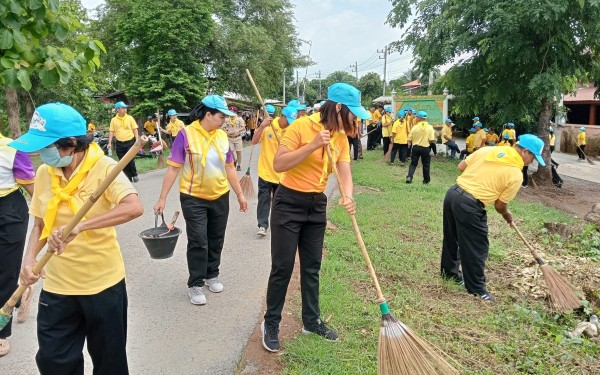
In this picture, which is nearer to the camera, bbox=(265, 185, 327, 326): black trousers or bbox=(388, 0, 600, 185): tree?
bbox=(265, 185, 327, 326): black trousers

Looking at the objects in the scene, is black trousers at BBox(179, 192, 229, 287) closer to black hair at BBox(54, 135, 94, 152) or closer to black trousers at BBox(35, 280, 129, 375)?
black trousers at BBox(35, 280, 129, 375)

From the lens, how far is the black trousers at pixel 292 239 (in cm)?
331

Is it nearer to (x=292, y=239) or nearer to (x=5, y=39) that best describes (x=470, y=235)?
(x=292, y=239)

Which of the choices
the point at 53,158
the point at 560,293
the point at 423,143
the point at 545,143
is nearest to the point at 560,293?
the point at 560,293

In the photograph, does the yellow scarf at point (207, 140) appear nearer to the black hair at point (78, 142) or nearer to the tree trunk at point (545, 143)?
the black hair at point (78, 142)

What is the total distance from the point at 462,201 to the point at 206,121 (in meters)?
2.70

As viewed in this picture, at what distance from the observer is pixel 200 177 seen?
4.13m

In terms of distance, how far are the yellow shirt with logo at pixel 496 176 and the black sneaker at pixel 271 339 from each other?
8.38 ft

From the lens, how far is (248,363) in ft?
11.0

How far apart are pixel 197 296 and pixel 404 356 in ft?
6.98

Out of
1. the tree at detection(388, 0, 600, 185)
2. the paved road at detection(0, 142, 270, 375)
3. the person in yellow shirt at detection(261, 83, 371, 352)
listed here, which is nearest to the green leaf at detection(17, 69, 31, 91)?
the person in yellow shirt at detection(261, 83, 371, 352)

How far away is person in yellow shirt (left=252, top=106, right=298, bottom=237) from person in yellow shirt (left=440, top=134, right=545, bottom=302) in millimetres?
2293

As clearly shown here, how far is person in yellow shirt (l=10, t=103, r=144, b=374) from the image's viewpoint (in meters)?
2.25

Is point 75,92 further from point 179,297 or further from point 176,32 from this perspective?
point 179,297
